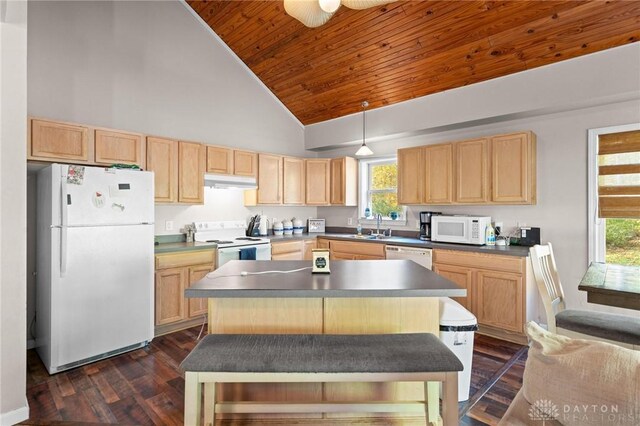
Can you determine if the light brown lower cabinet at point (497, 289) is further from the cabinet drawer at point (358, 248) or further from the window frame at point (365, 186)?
the window frame at point (365, 186)

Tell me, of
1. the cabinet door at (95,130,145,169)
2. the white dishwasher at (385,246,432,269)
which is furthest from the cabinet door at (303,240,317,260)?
the cabinet door at (95,130,145,169)

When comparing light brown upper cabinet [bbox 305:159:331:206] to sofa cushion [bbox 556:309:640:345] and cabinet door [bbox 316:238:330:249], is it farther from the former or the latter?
sofa cushion [bbox 556:309:640:345]

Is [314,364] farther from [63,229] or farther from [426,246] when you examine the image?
[426,246]

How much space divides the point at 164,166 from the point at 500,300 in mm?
3870

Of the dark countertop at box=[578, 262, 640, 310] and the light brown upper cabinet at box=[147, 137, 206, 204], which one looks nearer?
the dark countertop at box=[578, 262, 640, 310]

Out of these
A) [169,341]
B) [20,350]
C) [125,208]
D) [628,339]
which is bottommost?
[169,341]

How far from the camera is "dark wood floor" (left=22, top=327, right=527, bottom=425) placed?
210cm

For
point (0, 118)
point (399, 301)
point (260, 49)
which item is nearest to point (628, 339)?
point (399, 301)

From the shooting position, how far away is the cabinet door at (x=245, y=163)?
14.6ft

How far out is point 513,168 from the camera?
137 inches

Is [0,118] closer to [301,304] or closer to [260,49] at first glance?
[301,304]

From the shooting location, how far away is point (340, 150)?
18.2ft

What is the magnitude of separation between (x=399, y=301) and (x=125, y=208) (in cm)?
252

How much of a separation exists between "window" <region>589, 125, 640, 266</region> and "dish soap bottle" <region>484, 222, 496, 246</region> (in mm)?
853
